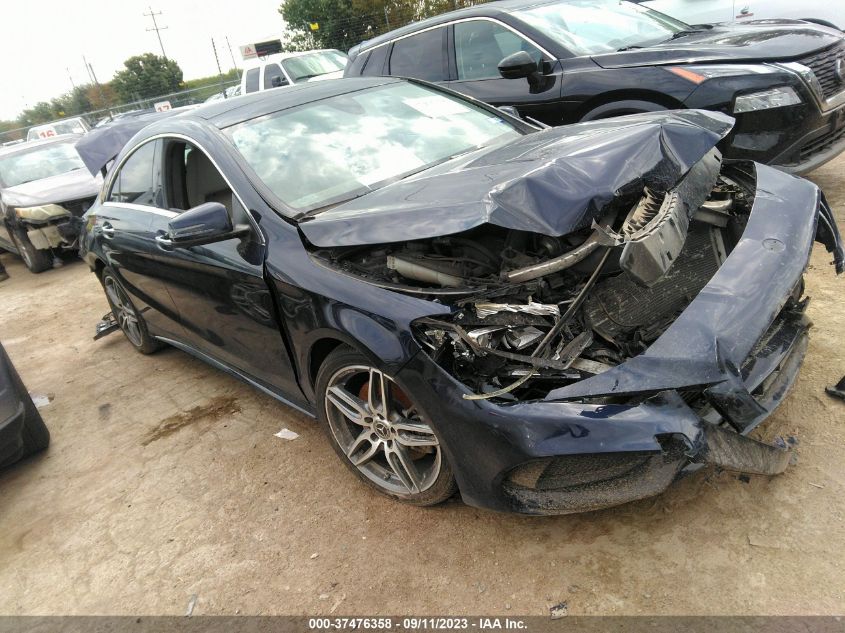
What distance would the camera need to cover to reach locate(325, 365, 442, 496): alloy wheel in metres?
2.43

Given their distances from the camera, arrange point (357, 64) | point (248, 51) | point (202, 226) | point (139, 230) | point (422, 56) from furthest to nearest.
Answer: point (248, 51), point (357, 64), point (422, 56), point (139, 230), point (202, 226)

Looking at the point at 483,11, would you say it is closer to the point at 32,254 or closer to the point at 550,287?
the point at 550,287

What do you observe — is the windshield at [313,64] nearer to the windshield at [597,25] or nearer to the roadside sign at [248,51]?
the roadside sign at [248,51]

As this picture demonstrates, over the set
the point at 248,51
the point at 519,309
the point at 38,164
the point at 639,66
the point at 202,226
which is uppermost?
the point at 248,51

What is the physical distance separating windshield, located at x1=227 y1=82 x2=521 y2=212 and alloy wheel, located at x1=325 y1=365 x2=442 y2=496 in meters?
0.87

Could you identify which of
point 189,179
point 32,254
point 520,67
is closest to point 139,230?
point 189,179

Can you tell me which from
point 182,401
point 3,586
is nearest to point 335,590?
point 3,586

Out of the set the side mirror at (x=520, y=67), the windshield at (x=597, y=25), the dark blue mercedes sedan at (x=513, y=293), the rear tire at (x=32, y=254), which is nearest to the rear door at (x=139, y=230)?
the dark blue mercedes sedan at (x=513, y=293)

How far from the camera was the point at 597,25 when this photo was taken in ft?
17.3

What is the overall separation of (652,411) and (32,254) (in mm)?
9128

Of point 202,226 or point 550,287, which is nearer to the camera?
point 550,287

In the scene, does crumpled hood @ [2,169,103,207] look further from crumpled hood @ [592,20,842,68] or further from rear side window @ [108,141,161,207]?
crumpled hood @ [592,20,842,68]

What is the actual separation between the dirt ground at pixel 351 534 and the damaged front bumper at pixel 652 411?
0.92 ft

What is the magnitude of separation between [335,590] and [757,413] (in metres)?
1.64
